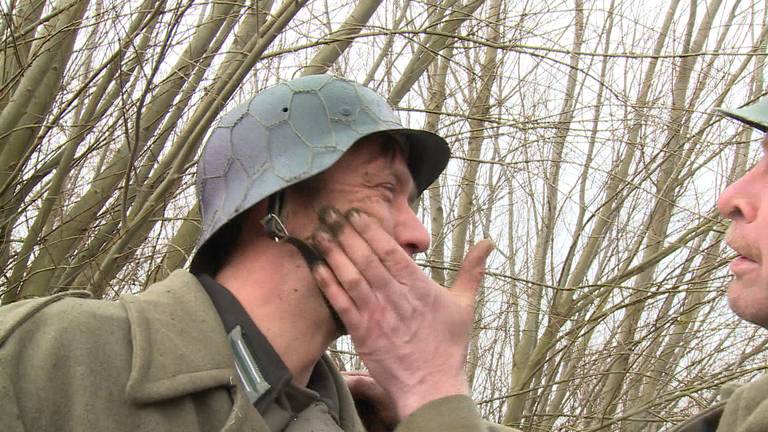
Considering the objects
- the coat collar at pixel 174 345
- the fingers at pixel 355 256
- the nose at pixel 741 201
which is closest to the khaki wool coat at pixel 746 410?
the nose at pixel 741 201

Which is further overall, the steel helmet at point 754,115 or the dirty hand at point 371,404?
the dirty hand at point 371,404

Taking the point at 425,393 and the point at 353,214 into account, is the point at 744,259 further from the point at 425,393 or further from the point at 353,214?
the point at 353,214

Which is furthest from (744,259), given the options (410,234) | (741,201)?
(410,234)

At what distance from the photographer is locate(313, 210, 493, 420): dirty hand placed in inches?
90.7

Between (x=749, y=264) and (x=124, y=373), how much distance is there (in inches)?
71.4

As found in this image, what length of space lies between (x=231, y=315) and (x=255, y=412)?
0.37 metres

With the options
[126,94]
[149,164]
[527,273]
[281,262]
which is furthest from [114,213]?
[527,273]

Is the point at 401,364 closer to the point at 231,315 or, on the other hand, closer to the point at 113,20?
the point at 231,315

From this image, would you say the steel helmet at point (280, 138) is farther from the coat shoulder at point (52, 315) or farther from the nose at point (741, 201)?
the nose at point (741, 201)

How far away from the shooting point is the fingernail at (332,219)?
8.16ft

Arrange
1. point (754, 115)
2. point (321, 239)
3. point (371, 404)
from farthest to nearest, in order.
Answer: point (371, 404), point (754, 115), point (321, 239)

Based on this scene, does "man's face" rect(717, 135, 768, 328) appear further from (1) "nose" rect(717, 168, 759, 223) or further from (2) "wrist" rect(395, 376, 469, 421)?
(2) "wrist" rect(395, 376, 469, 421)

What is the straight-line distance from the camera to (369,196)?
8.70 ft

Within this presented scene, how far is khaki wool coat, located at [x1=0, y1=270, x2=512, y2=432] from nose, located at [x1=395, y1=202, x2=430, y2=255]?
0.56m
